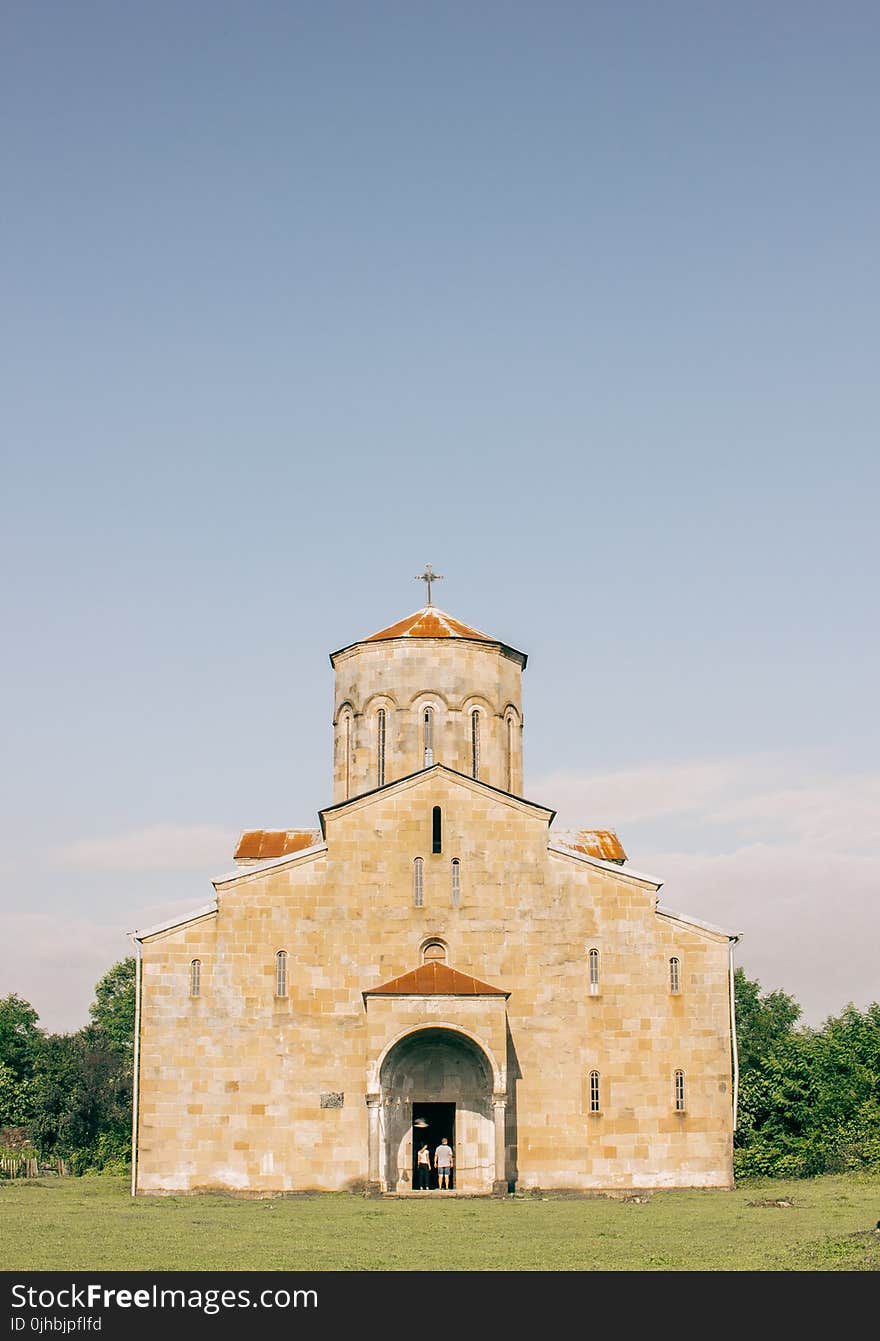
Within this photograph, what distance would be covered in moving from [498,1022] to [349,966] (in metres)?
3.97

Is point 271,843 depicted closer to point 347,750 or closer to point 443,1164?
point 347,750

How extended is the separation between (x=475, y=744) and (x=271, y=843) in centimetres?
679

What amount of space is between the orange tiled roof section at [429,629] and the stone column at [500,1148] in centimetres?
1390

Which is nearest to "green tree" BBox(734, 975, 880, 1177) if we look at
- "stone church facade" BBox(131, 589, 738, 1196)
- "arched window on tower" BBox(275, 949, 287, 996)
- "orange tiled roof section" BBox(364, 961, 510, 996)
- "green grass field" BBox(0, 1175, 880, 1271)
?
"green grass field" BBox(0, 1175, 880, 1271)

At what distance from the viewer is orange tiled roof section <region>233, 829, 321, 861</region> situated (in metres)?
43.5

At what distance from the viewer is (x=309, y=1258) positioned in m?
19.3

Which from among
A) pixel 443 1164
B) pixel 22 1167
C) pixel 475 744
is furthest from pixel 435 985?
pixel 22 1167

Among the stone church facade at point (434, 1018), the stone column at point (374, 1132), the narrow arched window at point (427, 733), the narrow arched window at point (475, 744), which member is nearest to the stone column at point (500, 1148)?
the stone church facade at point (434, 1018)

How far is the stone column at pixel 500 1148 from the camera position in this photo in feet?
108

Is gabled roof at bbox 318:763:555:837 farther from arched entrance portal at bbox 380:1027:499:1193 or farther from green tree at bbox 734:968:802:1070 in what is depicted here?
green tree at bbox 734:968:802:1070

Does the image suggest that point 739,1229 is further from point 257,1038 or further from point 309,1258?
point 257,1038

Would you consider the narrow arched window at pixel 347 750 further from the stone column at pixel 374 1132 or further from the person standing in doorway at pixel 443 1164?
the person standing in doorway at pixel 443 1164

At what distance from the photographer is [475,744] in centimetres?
4197
